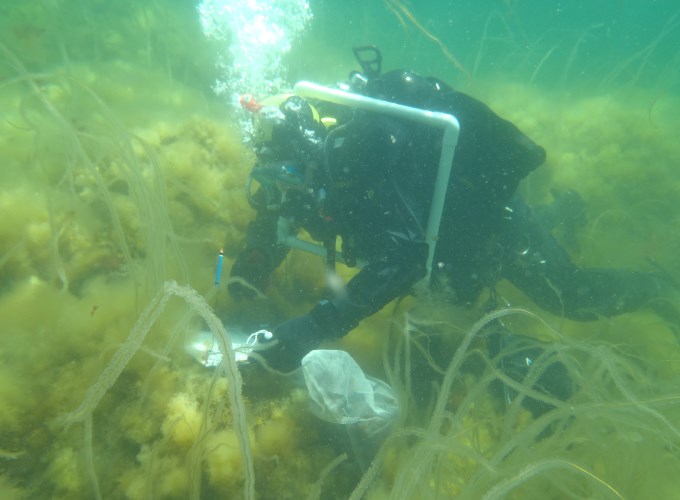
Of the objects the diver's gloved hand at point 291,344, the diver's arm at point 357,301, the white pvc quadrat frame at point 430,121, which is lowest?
the diver's gloved hand at point 291,344

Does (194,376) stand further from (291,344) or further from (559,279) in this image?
(559,279)

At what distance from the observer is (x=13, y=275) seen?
8.96 ft

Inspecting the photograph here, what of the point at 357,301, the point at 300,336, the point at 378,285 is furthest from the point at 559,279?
the point at 300,336

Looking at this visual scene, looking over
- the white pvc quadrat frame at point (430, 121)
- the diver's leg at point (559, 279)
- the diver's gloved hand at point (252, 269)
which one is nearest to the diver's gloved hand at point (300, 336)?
the white pvc quadrat frame at point (430, 121)

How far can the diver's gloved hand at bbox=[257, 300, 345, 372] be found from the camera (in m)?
2.58

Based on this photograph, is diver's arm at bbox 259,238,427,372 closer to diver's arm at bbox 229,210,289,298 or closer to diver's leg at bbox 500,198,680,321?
diver's arm at bbox 229,210,289,298

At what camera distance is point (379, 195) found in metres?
2.76

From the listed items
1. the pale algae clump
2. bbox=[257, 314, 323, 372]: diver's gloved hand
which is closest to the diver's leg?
the pale algae clump

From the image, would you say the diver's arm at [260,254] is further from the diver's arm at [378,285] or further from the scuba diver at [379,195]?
the diver's arm at [378,285]

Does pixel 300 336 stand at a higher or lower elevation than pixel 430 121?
lower

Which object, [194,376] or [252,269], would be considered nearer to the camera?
[194,376]

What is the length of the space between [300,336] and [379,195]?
1172 millimetres

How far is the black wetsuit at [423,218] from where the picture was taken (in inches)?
108

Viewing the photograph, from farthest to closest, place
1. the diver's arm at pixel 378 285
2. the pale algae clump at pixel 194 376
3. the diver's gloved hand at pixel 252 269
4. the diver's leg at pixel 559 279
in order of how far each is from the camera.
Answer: the diver's leg at pixel 559 279 → the diver's gloved hand at pixel 252 269 → the diver's arm at pixel 378 285 → the pale algae clump at pixel 194 376
